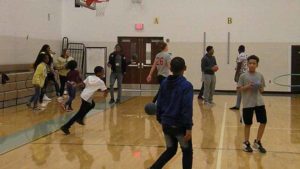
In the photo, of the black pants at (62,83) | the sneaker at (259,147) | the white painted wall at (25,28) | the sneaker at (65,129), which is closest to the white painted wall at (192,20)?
the white painted wall at (25,28)

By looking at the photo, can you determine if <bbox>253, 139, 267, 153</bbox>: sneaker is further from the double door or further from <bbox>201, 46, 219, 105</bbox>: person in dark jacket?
the double door

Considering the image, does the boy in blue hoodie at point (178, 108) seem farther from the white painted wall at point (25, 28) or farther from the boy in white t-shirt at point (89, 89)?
the white painted wall at point (25, 28)

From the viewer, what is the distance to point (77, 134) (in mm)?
9062

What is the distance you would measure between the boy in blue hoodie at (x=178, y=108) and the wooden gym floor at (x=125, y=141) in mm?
1245

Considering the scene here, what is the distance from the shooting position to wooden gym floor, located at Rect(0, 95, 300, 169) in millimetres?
6641

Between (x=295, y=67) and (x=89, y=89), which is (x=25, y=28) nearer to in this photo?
(x=89, y=89)

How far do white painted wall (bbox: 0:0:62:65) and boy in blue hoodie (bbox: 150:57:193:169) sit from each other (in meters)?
10.7

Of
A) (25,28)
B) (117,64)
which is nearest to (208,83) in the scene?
(117,64)

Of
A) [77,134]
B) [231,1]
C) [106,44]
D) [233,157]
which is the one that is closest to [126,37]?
[106,44]

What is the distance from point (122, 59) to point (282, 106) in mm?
5720

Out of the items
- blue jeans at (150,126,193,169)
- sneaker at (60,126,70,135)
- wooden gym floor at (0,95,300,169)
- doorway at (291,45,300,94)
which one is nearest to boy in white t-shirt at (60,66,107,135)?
sneaker at (60,126,70,135)

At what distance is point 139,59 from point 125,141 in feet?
40.2

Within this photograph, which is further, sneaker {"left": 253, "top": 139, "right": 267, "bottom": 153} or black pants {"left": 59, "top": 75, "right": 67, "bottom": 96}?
black pants {"left": 59, "top": 75, "right": 67, "bottom": 96}

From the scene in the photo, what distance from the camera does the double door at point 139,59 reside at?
20.2m
